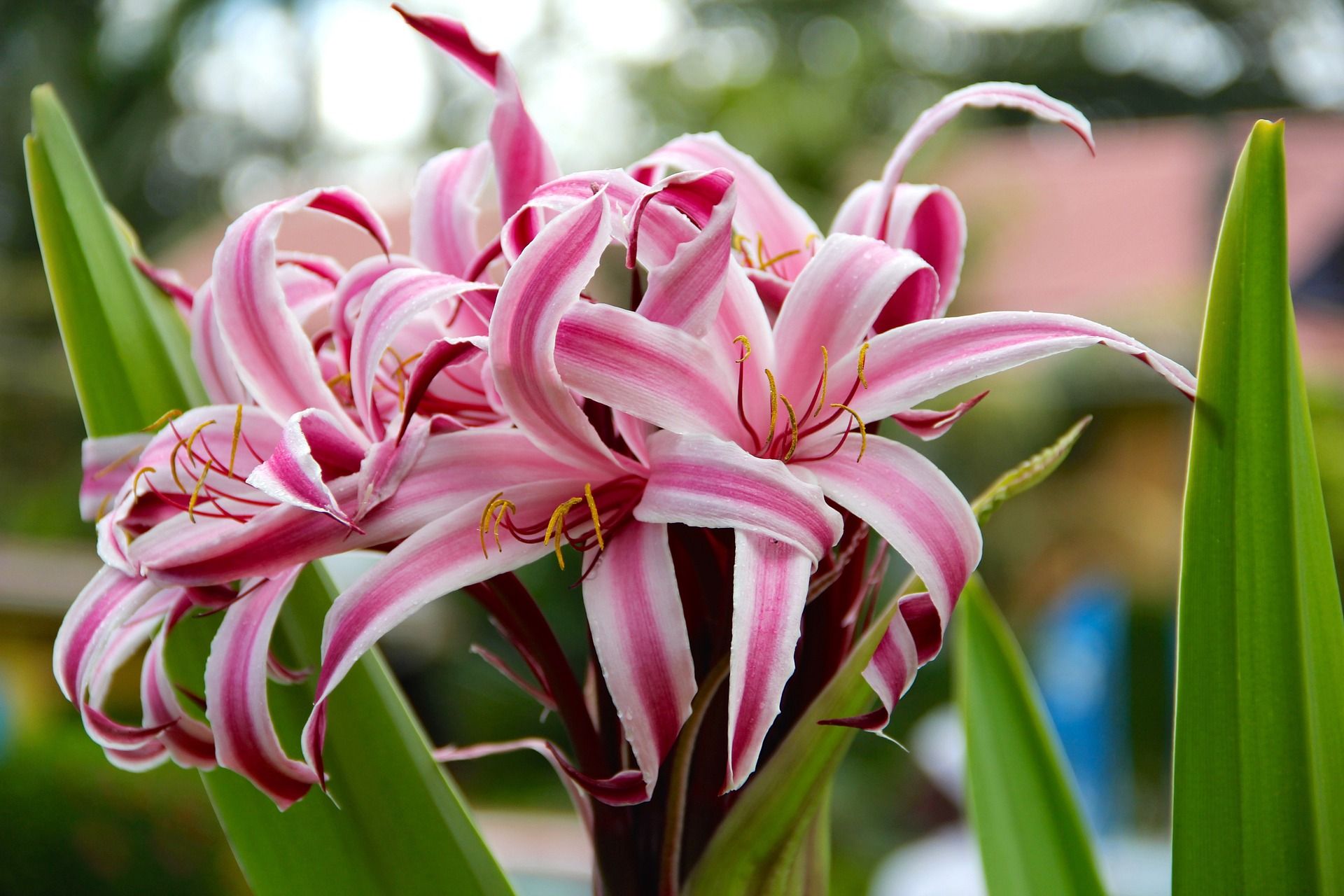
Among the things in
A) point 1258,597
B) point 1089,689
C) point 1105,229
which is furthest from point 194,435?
point 1105,229

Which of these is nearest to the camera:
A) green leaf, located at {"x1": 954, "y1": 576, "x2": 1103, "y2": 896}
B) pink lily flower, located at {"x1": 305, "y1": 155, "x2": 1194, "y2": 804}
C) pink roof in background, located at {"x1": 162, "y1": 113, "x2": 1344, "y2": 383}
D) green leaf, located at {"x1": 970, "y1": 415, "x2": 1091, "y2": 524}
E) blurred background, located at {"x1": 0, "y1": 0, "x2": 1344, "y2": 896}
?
pink lily flower, located at {"x1": 305, "y1": 155, "x2": 1194, "y2": 804}

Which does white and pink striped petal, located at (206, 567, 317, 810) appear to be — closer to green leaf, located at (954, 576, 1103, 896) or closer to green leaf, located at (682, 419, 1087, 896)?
green leaf, located at (682, 419, 1087, 896)

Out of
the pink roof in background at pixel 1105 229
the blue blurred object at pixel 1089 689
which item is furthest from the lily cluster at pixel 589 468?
the pink roof in background at pixel 1105 229

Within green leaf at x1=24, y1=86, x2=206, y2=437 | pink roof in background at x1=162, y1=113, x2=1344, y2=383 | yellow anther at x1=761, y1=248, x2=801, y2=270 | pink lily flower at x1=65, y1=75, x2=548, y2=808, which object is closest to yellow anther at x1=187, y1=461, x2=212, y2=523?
pink lily flower at x1=65, y1=75, x2=548, y2=808

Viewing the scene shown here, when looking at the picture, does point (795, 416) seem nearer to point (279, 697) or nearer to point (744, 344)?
point (744, 344)

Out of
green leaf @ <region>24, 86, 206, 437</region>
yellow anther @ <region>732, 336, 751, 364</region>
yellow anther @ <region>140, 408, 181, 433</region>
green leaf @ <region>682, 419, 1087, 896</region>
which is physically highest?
green leaf @ <region>24, 86, 206, 437</region>

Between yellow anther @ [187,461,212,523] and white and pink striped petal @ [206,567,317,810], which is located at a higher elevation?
yellow anther @ [187,461,212,523]

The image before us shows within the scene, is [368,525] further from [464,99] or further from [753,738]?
[464,99]
